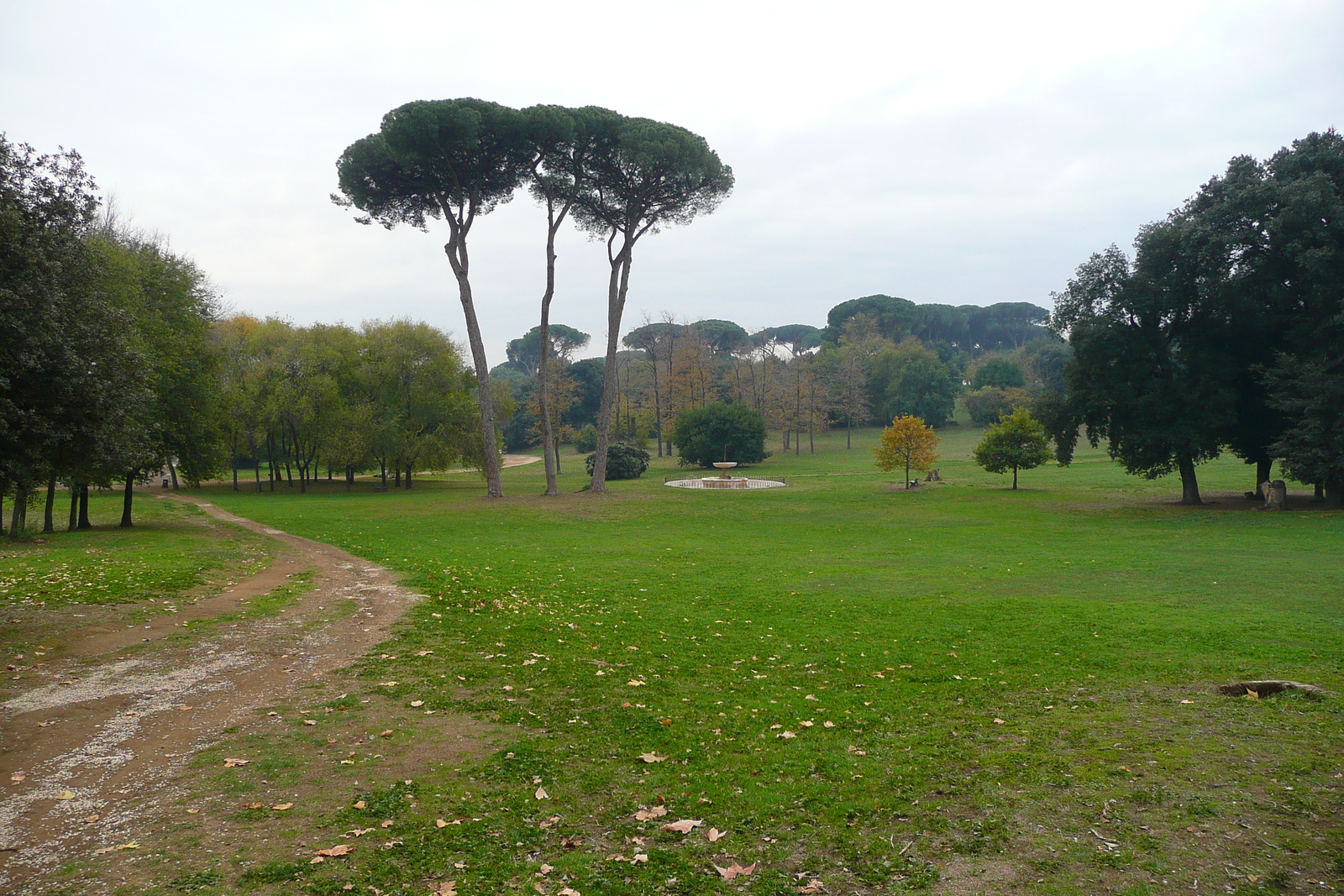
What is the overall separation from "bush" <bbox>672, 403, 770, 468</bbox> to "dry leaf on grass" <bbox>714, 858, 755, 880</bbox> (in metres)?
60.1

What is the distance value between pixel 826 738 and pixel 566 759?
7.58ft

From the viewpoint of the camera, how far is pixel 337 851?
15.9 feet

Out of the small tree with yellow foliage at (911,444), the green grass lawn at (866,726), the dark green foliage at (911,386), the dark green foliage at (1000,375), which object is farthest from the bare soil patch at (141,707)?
the dark green foliage at (1000,375)

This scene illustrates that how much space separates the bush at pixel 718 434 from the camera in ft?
214

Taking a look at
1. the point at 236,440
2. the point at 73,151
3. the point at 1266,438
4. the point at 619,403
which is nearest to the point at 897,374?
the point at 619,403

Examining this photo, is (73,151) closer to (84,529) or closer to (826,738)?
(826,738)

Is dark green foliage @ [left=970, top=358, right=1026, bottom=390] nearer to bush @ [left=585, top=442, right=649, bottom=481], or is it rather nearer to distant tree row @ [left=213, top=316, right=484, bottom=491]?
bush @ [left=585, top=442, right=649, bottom=481]

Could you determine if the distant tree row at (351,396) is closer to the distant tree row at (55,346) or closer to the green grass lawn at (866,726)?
the green grass lawn at (866,726)

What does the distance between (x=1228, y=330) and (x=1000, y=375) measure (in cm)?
6928

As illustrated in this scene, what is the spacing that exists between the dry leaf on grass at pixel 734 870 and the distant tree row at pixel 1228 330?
99.8 ft

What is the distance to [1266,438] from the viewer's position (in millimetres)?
32500

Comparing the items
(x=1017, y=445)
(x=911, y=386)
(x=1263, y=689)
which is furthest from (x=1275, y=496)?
(x=911, y=386)

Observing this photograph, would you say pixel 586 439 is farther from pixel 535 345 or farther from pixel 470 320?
pixel 535 345

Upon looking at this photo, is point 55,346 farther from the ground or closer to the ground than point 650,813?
farther from the ground
